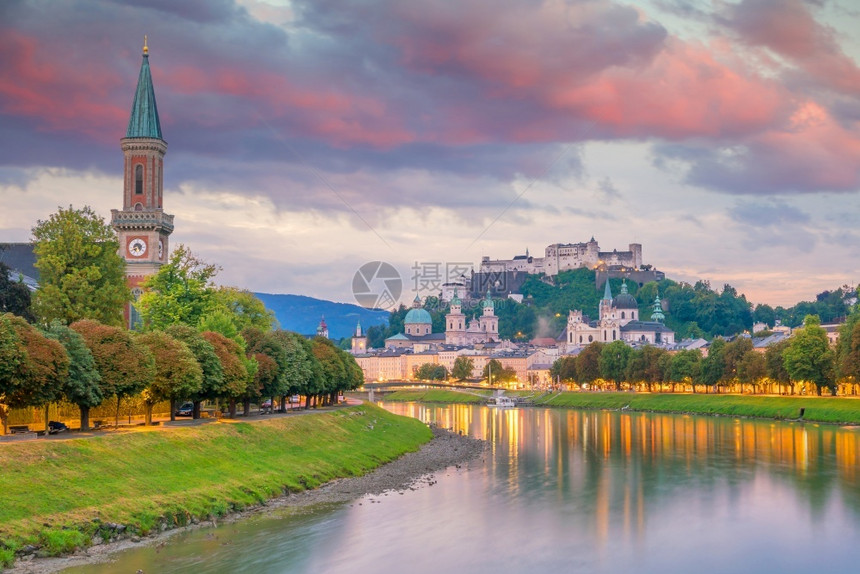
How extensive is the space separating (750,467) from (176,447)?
33297mm

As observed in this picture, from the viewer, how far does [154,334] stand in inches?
2147

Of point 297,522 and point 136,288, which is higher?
point 136,288

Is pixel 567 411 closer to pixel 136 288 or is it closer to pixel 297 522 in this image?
pixel 136 288

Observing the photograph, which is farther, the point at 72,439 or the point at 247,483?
the point at 247,483

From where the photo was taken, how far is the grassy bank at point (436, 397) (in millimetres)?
177562

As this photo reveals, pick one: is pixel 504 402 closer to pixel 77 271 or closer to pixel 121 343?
pixel 77 271

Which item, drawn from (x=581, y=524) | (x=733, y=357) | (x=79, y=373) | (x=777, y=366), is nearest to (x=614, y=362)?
(x=733, y=357)

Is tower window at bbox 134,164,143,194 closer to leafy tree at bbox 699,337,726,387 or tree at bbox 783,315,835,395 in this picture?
tree at bbox 783,315,835,395

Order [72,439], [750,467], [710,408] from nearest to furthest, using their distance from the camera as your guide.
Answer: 1. [72,439]
2. [750,467]
3. [710,408]

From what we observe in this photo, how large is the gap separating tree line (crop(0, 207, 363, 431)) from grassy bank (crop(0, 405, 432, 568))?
2.77 meters

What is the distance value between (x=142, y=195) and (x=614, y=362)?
87343mm

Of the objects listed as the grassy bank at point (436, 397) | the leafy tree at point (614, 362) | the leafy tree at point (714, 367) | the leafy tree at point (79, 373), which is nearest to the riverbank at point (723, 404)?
the leafy tree at point (714, 367)

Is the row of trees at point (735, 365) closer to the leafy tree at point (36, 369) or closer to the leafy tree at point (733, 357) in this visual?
the leafy tree at point (733, 357)

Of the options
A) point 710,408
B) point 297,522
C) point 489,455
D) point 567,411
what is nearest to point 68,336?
point 297,522
